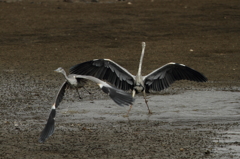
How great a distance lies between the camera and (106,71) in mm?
8789

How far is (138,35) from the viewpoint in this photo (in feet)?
56.1

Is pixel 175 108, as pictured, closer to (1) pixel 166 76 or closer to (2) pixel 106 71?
(1) pixel 166 76

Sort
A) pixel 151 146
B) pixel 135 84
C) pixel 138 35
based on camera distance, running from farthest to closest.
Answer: pixel 138 35 < pixel 135 84 < pixel 151 146

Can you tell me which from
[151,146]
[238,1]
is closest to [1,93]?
[151,146]

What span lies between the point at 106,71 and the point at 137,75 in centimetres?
58

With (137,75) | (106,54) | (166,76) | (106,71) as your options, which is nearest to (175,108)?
(166,76)

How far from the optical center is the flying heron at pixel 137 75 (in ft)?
28.4

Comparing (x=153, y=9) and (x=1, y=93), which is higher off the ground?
(x=153, y=9)

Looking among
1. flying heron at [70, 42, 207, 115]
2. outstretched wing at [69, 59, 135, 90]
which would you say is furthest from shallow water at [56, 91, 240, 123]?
outstretched wing at [69, 59, 135, 90]

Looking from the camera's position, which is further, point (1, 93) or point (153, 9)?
point (153, 9)

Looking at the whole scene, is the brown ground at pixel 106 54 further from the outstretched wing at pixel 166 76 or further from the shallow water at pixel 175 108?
the outstretched wing at pixel 166 76

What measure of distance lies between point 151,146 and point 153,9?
558 inches

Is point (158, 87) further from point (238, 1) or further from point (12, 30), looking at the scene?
point (238, 1)

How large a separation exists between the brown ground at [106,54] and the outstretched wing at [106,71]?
102 cm
